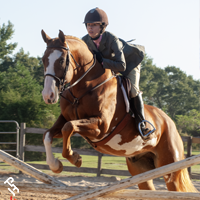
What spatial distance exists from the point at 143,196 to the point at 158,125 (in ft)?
5.00

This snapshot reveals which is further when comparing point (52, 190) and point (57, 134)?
point (57, 134)

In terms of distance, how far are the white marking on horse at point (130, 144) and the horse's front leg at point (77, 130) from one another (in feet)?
1.45

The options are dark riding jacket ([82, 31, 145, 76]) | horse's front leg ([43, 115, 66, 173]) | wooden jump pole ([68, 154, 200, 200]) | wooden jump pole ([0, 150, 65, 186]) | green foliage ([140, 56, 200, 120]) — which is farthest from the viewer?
green foliage ([140, 56, 200, 120])

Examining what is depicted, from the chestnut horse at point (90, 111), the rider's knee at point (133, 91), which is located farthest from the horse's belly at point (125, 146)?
the rider's knee at point (133, 91)

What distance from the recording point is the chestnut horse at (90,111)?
2.95 m

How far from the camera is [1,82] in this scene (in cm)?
2194

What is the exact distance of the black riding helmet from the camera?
11.3 feet

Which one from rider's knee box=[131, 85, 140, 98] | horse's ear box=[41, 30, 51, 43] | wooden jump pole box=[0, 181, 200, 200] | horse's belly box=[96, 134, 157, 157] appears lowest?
wooden jump pole box=[0, 181, 200, 200]

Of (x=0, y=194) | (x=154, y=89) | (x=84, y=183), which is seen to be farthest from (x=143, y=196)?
(x=154, y=89)

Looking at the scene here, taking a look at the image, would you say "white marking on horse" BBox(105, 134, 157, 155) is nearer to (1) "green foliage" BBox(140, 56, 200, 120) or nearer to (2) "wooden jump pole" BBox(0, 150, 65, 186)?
(2) "wooden jump pole" BBox(0, 150, 65, 186)

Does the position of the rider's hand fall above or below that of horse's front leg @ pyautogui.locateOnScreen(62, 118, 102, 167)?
above

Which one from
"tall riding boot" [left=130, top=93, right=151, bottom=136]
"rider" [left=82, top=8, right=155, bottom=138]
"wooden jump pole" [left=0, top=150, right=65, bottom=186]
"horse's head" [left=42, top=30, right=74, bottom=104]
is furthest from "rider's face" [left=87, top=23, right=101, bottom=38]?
"wooden jump pole" [left=0, top=150, right=65, bottom=186]

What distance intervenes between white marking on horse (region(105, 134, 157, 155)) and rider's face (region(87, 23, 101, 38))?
137cm

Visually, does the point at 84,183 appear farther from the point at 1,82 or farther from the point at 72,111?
the point at 1,82
